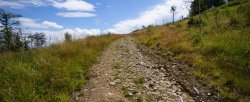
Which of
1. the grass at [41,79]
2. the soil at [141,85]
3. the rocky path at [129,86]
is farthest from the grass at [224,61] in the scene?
the grass at [41,79]

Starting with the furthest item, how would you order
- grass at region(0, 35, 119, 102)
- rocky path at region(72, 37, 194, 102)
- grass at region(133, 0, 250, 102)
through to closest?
grass at region(133, 0, 250, 102) → rocky path at region(72, 37, 194, 102) → grass at region(0, 35, 119, 102)

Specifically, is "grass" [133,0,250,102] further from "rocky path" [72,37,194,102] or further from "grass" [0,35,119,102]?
"grass" [0,35,119,102]

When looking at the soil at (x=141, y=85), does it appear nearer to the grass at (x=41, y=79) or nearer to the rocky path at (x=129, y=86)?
the rocky path at (x=129, y=86)

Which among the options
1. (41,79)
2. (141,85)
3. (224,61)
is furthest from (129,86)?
(224,61)

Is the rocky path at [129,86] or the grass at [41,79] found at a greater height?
the grass at [41,79]

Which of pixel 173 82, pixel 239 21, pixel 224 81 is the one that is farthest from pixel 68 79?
pixel 239 21

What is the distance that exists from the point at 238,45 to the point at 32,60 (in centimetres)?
1014

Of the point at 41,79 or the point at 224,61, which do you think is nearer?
the point at 41,79

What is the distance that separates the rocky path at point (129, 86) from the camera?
6.11 metres

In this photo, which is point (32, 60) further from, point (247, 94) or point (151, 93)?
point (247, 94)

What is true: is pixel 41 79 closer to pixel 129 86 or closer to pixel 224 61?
pixel 129 86

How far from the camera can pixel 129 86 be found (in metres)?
7.03

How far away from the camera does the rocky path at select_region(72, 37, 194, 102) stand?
6113mm

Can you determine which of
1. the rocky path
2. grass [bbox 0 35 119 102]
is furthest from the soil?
grass [bbox 0 35 119 102]
